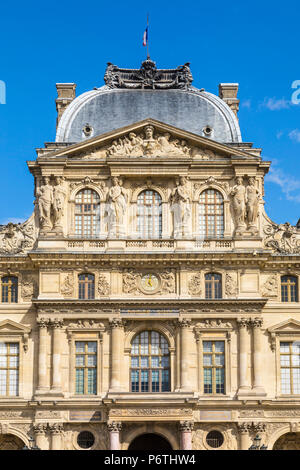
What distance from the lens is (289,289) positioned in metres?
57.9

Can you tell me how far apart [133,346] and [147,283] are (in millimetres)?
3375

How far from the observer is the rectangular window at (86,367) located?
55875mm

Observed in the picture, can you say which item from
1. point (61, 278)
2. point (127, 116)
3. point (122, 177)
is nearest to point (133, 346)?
point (61, 278)

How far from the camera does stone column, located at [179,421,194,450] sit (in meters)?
54.1

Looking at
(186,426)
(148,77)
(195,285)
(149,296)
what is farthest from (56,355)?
(148,77)

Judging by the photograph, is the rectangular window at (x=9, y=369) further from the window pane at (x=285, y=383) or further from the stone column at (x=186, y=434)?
the window pane at (x=285, y=383)

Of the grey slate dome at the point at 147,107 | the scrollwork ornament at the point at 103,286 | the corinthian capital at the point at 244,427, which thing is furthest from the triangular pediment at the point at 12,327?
the corinthian capital at the point at 244,427

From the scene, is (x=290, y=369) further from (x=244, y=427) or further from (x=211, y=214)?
(x=211, y=214)

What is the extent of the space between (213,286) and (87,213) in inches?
309

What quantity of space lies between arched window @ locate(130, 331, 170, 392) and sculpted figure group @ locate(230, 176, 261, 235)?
24.0 ft

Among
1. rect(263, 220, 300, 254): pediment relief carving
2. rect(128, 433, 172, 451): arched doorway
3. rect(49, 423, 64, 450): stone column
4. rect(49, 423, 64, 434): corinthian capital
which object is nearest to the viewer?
rect(49, 423, 64, 450): stone column

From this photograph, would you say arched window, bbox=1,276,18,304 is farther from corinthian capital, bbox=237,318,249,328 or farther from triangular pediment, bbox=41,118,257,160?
corinthian capital, bbox=237,318,249,328

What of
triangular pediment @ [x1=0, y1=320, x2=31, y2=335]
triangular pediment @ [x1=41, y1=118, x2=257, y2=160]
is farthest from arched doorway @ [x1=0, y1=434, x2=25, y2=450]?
triangular pediment @ [x1=41, y1=118, x2=257, y2=160]

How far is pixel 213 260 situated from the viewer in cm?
5672
